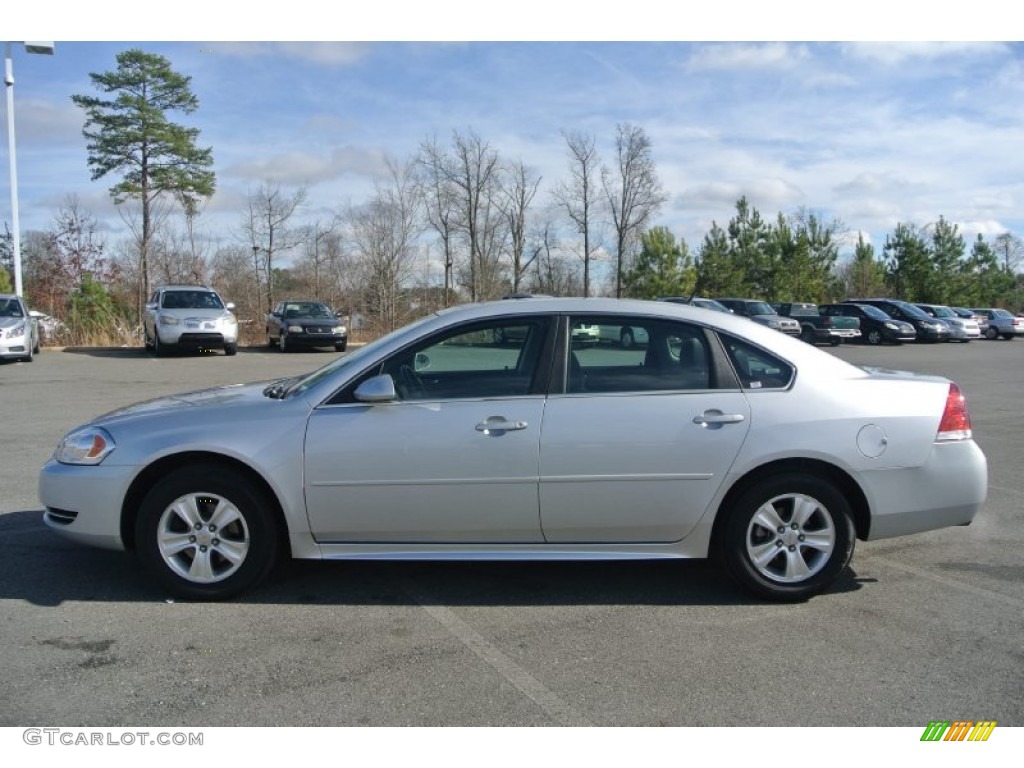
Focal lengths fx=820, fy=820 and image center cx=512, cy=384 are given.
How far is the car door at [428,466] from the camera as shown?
4148 mm

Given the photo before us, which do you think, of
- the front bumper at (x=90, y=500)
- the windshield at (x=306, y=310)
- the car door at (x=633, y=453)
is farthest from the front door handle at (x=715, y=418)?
the windshield at (x=306, y=310)

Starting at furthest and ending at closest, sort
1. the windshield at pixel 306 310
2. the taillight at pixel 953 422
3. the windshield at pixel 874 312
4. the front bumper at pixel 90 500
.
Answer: the windshield at pixel 874 312
the windshield at pixel 306 310
the taillight at pixel 953 422
the front bumper at pixel 90 500

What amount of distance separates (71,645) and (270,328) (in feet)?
74.6

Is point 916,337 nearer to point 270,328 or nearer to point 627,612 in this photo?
point 270,328

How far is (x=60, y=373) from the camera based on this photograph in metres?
16.8

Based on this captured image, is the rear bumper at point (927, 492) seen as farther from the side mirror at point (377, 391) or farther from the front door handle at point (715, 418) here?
the side mirror at point (377, 391)

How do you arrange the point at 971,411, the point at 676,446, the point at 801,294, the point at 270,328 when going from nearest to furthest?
the point at 676,446 → the point at 971,411 → the point at 270,328 → the point at 801,294

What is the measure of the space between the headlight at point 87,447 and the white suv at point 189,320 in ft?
56.2

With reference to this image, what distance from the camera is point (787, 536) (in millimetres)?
4293

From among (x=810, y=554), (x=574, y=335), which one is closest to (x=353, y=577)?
(x=574, y=335)

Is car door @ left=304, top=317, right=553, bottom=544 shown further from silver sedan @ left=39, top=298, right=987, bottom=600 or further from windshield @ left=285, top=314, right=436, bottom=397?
windshield @ left=285, top=314, right=436, bottom=397

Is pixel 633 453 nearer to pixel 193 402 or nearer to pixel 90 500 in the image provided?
pixel 193 402

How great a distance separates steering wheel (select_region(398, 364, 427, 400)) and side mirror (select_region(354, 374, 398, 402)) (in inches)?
4.1

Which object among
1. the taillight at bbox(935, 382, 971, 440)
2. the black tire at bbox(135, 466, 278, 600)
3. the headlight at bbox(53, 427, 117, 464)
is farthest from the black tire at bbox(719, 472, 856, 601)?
the headlight at bbox(53, 427, 117, 464)
